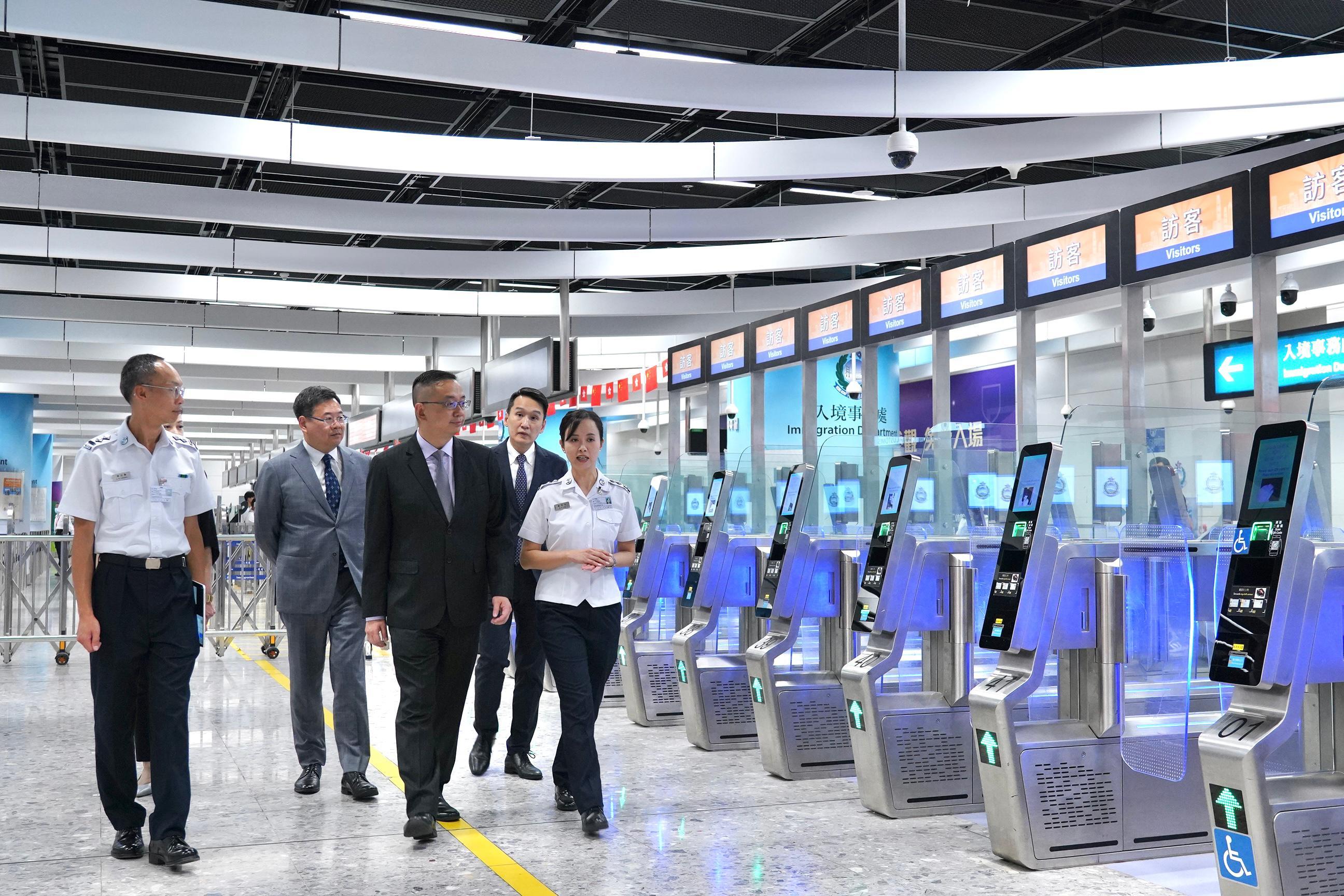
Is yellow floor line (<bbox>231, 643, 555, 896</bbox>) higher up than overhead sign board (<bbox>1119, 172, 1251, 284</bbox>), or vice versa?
overhead sign board (<bbox>1119, 172, 1251, 284</bbox>)

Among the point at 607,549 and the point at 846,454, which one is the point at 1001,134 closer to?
the point at 846,454

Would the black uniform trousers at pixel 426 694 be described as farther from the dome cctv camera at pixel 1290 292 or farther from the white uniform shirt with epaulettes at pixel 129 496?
the dome cctv camera at pixel 1290 292

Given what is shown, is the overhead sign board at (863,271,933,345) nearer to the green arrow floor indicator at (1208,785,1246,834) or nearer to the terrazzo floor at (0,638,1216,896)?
the terrazzo floor at (0,638,1216,896)

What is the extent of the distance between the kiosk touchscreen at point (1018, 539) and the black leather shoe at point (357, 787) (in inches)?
95.8

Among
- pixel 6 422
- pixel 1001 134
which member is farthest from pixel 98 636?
pixel 6 422

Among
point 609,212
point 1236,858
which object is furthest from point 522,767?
point 609,212

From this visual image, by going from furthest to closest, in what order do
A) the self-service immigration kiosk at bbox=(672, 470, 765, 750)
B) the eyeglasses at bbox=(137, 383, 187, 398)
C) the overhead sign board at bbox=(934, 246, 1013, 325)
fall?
the overhead sign board at bbox=(934, 246, 1013, 325), the self-service immigration kiosk at bbox=(672, 470, 765, 750), the eyeglasses at bbox=(137, 383, 187, 398)

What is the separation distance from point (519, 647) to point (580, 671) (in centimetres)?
86

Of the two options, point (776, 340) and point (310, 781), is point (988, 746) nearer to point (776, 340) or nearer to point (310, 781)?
point (310, 781)

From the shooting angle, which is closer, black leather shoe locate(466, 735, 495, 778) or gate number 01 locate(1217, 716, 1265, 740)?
gate number 01 locate(1217, 716, 1265, 740)

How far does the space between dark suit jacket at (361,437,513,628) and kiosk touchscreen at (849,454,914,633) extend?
5.17 ft

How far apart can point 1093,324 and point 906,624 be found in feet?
30.7

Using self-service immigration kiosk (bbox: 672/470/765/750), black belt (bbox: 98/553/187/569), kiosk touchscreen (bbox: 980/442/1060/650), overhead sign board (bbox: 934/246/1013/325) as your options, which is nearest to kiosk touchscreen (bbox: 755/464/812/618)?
self-service immigration kiosk (bbox: 672/470/765/750)

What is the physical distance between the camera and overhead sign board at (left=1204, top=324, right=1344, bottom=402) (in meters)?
6.71
